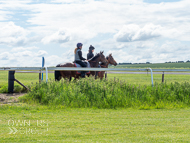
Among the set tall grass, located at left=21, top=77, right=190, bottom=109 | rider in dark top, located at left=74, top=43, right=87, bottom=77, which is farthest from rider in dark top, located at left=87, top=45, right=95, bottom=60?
tall grass, located at left=21, top=77, right=190, bottom=109

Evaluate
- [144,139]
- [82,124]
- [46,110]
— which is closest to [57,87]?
[46,110]

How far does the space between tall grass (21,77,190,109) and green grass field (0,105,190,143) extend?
1.81 feet

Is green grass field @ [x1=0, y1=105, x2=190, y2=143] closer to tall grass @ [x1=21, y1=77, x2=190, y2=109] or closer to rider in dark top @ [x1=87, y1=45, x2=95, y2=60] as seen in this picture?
tall grass @ [x1=21, y1=77, x2=190, y2=109]

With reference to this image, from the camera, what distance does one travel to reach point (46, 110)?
7156 mm

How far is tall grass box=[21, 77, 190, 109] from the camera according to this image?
7.87 m

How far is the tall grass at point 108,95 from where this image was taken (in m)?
7.87

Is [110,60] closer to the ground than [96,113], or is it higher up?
higher up

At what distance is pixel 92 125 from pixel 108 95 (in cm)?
266

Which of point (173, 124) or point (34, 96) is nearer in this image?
point (173, 124)

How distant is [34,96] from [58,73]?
410 cm

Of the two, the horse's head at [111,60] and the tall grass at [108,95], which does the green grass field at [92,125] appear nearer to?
the tall grass at [108,95]

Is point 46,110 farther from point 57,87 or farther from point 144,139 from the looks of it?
point 144,139

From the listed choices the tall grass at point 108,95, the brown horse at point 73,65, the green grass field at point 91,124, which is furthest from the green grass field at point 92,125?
the brown horse at point 73,65

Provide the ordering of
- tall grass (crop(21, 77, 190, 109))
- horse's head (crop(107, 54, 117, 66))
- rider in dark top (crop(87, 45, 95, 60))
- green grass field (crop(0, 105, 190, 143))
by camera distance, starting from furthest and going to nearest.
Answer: horse's head (crop(107, 54, 117, 66)) → rider in dark top (crop(87, 45, 95, 60)) → tall grass (crop(21, 77, 190, 109)) → green grass field (crop(0, 105, 190, 143))
